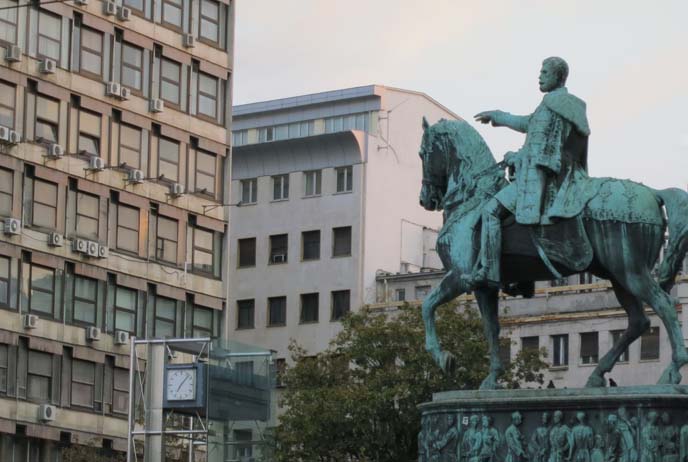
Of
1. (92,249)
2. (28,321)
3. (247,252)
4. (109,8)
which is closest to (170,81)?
(109,8)

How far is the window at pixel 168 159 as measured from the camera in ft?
256

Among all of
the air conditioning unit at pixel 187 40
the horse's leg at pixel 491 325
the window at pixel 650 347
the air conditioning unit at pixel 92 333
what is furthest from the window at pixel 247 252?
the horse's leg at pixel 491 325

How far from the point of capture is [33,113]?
237 ft

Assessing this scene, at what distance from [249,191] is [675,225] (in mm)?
79001

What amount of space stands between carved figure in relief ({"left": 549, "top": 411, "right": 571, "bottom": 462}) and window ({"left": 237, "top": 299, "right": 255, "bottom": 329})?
A: 7704 centimetres

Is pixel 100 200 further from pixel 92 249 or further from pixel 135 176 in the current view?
pixel 92 249

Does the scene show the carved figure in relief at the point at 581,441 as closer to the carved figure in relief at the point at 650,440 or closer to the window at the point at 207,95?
the carved figure in relief at the point at 650,440

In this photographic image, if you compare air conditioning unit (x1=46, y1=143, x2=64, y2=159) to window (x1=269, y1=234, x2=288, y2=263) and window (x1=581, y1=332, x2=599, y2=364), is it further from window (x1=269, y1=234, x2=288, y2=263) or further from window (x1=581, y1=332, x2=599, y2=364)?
window (x1=269, y1=234, x2=288, y2=263)

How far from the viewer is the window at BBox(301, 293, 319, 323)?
339 feet

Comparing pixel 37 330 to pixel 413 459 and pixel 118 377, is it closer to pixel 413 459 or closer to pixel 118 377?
pixel 118 377

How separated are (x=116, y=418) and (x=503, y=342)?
41.8ft

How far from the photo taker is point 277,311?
4134 inches

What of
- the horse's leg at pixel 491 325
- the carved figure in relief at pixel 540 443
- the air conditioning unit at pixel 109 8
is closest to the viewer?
the carved figure in relief at pixel 540 443

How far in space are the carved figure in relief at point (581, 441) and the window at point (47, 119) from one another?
149 ft
